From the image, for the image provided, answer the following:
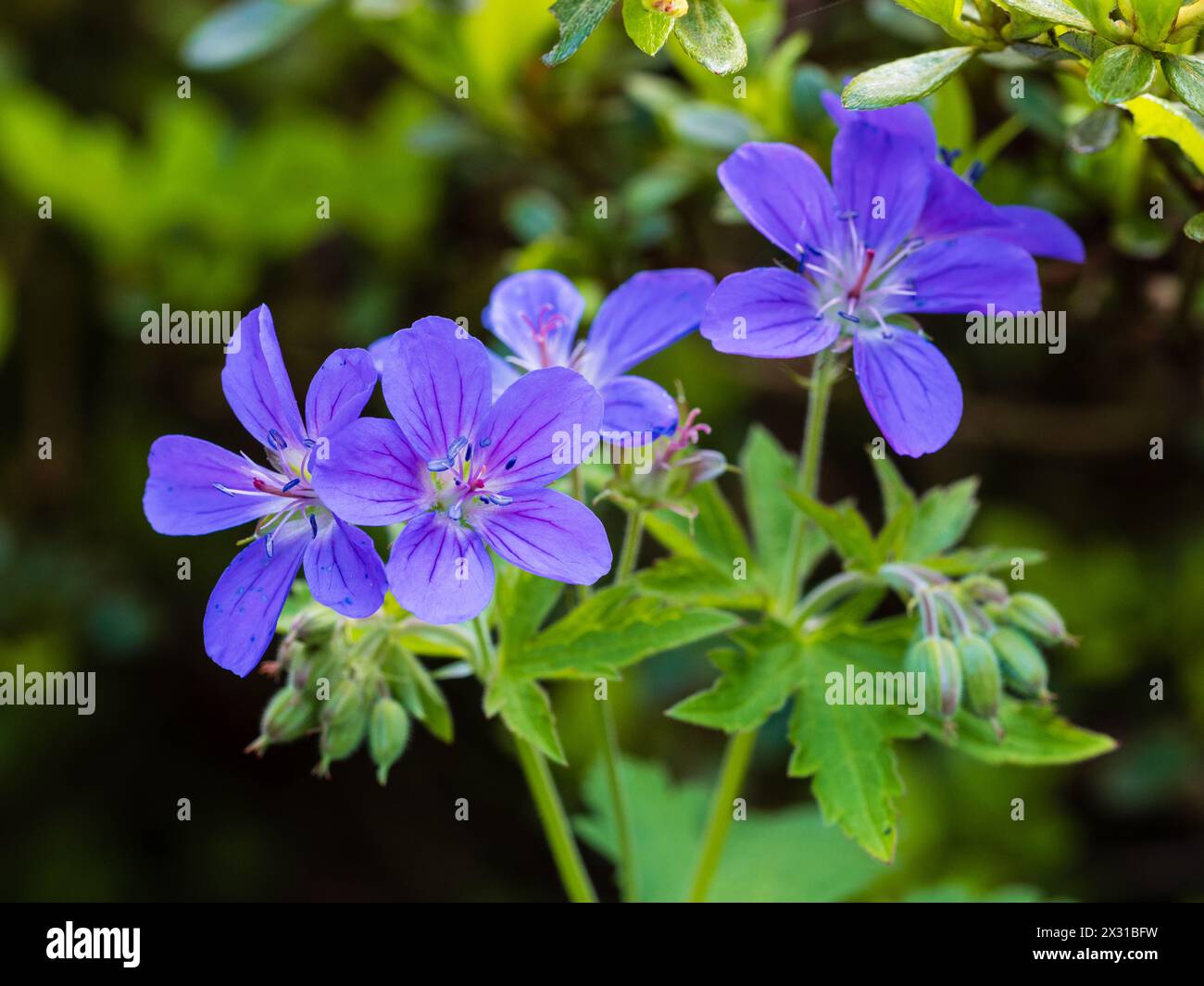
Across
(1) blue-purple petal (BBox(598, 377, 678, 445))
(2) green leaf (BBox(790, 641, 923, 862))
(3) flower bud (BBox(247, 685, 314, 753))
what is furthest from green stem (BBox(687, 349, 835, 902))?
(3) flower bud (BBox(247, 685, 314, 753))

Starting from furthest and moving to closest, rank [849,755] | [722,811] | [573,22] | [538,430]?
[722,811] < [849,755] < [538,430] < [573,22]

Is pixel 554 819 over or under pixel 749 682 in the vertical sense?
under

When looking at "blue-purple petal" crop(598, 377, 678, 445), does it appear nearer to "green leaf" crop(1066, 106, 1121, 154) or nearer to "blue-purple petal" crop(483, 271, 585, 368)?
"blue-purple petal" crop(483, 271, 585, 368)

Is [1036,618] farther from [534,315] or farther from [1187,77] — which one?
[534,315]

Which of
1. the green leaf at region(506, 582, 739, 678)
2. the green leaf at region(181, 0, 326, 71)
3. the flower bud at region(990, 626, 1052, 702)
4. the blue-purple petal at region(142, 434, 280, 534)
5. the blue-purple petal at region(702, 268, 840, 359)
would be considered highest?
the green leaf at region(181, 0, 326, 71)

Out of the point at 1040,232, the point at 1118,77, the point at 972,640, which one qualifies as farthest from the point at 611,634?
the point at 1118,77
